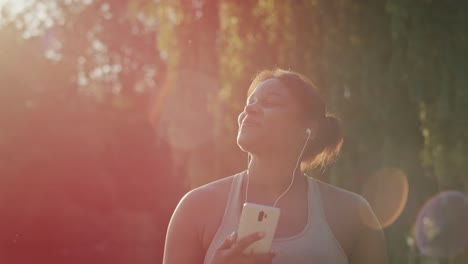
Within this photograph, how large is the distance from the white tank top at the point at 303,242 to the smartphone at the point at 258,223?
0.16 metres

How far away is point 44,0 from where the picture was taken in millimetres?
28141

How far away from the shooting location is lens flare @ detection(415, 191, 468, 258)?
A: 7410mm

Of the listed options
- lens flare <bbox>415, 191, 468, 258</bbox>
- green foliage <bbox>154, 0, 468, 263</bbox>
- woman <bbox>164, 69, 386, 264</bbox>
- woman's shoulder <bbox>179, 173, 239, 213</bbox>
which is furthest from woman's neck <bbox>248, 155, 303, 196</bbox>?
lens flare <bbox>415, 191, 468, 258</bbox>

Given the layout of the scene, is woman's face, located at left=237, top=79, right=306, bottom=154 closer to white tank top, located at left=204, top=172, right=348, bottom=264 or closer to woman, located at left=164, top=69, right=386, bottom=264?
woman, located at left=164, top=69, right=386, bottom=264

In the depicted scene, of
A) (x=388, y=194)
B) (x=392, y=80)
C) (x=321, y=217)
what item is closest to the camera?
(x=321, y=217)

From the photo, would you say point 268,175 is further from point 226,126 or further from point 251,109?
point 226,126

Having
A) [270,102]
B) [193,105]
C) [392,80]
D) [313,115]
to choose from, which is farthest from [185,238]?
[193,105]

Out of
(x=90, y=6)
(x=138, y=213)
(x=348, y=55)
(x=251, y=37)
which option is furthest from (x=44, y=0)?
(x=348, y=55)

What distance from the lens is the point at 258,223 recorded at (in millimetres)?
2922

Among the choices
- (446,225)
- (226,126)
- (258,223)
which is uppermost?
(226,126)

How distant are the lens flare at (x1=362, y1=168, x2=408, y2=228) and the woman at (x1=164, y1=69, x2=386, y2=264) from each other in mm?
4572

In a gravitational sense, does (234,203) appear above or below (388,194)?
above

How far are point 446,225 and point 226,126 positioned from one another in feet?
13.4

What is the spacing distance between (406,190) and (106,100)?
18.6 meters
